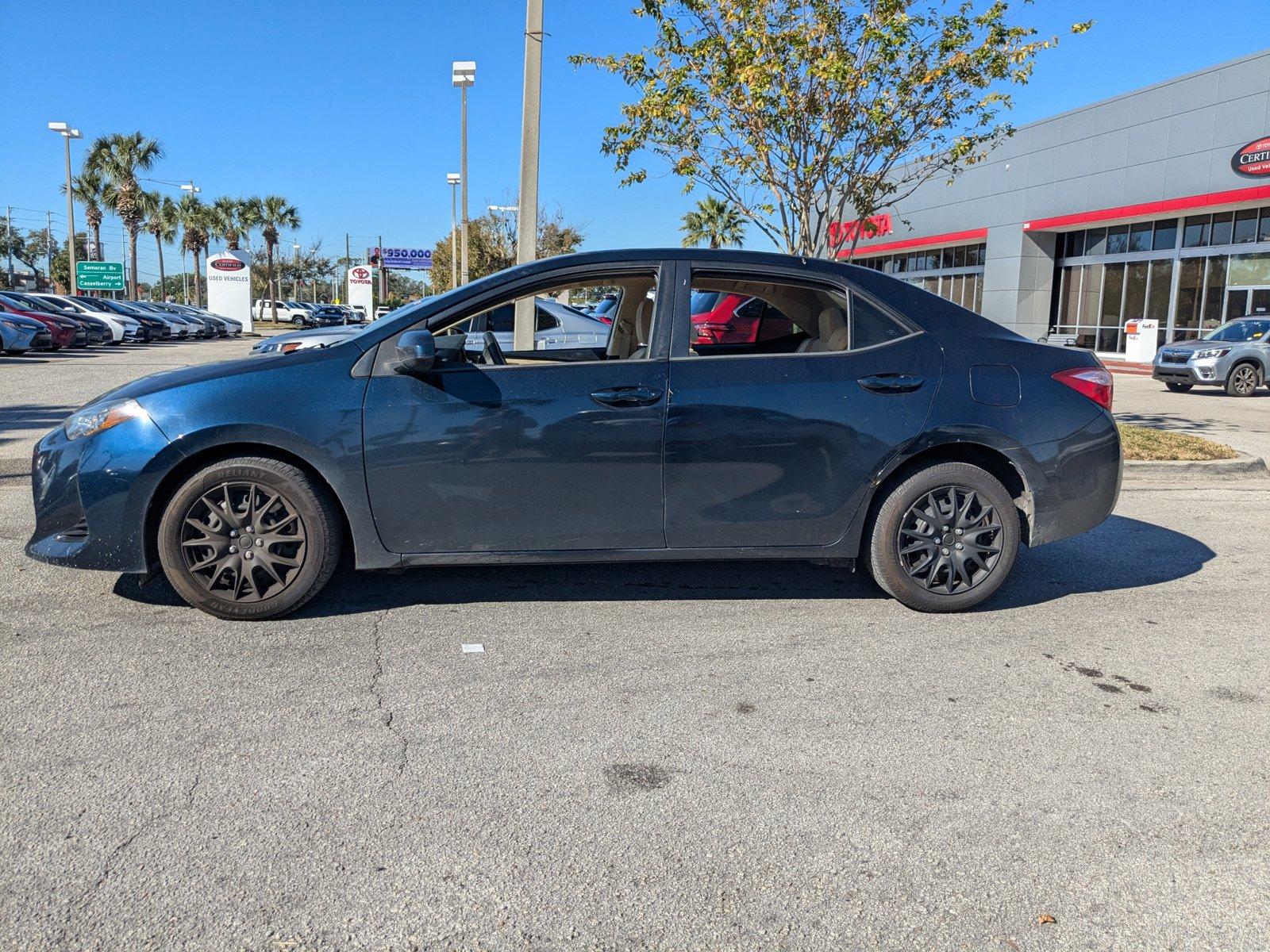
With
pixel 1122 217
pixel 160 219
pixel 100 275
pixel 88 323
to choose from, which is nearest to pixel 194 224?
pixel 160 219

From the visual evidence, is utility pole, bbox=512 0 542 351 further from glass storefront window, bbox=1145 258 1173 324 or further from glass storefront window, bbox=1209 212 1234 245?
glass storefront window, bbox=1145 258 1173 324

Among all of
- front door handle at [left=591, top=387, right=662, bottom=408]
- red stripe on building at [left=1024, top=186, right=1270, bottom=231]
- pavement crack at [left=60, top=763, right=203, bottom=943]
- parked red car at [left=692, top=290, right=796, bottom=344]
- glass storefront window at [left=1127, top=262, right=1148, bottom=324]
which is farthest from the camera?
glass storefront window at [left=1127, top=262, right=1148, bottom=324]

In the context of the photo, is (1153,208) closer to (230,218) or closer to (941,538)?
(941,538)

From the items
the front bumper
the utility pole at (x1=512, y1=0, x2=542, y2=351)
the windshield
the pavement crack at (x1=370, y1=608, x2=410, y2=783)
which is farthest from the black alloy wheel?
the windshield

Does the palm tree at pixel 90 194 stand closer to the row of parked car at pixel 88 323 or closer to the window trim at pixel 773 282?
the row of parked car at pixel 88 323

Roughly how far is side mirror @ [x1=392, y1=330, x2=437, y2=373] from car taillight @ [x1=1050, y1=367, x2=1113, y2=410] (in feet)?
9.76

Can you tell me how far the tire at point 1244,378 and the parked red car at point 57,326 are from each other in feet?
88.2

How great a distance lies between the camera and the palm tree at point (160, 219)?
221 feet

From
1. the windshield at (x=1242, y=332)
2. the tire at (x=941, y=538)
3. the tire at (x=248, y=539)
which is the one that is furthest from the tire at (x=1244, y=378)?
the tire at (x=248, y=539)

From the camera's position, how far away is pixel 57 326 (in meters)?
26.3

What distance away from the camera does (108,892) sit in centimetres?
244

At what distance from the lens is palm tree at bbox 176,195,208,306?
71.8m

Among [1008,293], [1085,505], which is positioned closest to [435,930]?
[1085,505]

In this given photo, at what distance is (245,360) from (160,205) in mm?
73139
